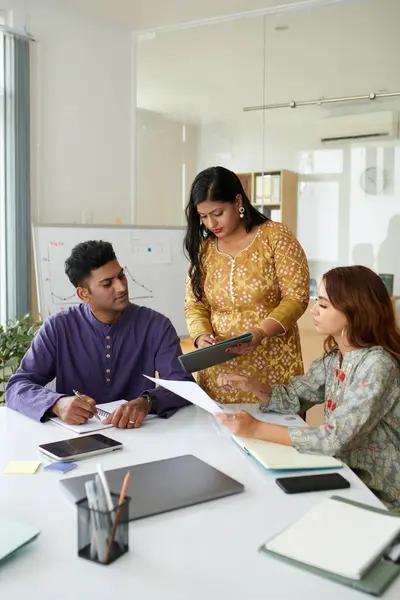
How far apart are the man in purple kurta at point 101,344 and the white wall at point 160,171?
2436mm

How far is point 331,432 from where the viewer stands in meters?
1.61

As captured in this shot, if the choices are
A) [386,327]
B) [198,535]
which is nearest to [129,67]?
[386,327]

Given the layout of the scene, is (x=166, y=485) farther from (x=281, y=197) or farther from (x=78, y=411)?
(x=281, y=197)

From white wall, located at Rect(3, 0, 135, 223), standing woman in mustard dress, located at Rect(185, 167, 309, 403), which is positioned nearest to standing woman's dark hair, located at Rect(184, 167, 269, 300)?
standing woman in mustard dress, located at Rect(185, 167, 309, 403)

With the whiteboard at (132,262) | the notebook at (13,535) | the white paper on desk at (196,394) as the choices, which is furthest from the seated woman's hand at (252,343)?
the whiteboard at (132,262)

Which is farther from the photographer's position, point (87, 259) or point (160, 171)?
point (160, 171)

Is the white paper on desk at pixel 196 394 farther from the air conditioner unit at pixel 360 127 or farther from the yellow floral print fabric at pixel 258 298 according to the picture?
the air conditioner unit at pixel 360 127

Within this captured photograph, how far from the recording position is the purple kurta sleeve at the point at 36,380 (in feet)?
6.42

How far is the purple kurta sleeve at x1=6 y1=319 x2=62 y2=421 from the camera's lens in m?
1.96

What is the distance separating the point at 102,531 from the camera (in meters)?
1.06

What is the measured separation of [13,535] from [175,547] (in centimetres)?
29

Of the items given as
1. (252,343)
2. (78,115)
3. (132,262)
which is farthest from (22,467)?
(78,115)

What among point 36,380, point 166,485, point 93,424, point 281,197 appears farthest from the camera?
point 281,197

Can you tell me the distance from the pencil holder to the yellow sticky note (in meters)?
0.45
